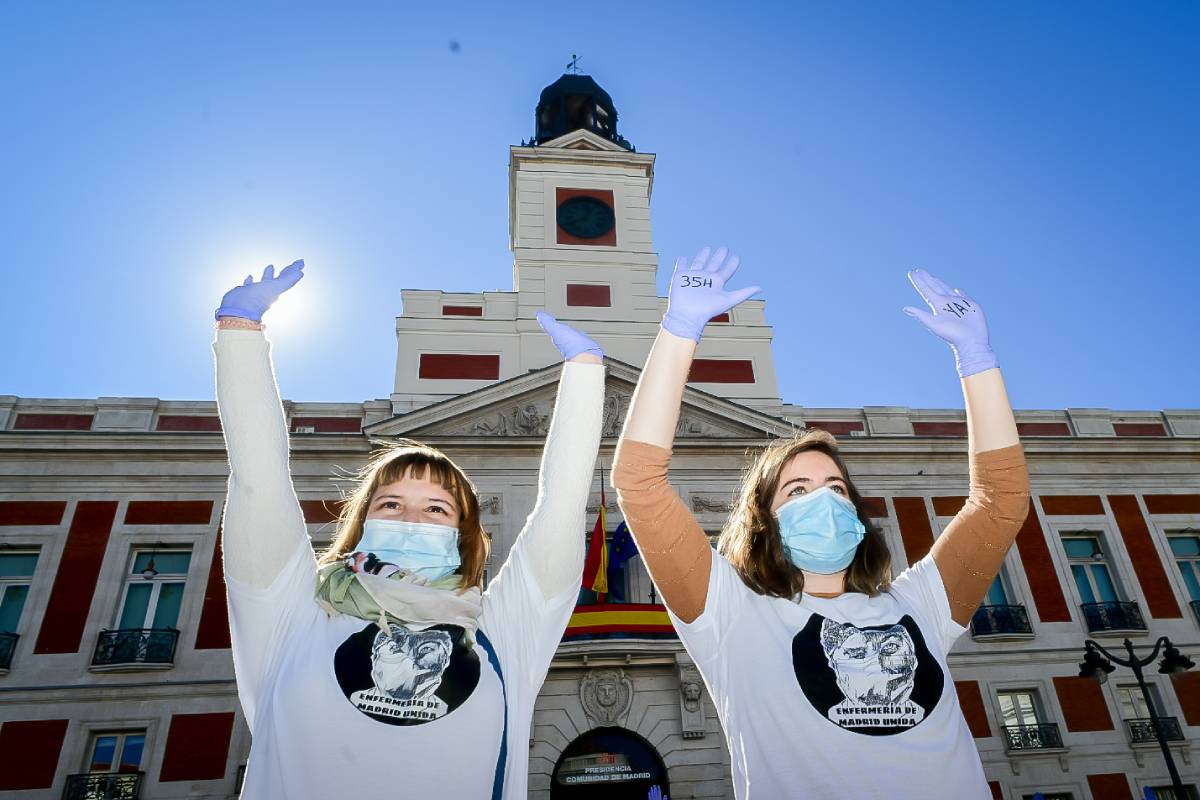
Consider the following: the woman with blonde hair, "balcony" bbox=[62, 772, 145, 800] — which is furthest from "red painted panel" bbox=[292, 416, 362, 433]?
the woman with blonde hair

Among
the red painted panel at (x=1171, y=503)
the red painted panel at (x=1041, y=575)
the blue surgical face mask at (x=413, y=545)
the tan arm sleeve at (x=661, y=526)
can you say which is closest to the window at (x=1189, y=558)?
the red painted panel at (x=1171, y=503)

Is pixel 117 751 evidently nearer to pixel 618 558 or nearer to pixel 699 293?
pixel 618 558

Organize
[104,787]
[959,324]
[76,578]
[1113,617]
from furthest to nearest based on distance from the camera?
[1113,617] → [76,578] → [104,787] → [959,324]

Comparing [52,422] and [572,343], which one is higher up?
[52,422]

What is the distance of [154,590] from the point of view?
42.1ft

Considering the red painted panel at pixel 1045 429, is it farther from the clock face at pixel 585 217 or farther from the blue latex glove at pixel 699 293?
the blue latex glove at pixel 699 293

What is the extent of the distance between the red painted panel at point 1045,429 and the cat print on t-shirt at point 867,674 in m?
16.2

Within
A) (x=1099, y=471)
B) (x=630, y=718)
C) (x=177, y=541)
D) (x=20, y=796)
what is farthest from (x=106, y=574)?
(x=1099, y=471)

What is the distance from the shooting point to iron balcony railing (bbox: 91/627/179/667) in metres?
12.0

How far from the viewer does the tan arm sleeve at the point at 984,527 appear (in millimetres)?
2615

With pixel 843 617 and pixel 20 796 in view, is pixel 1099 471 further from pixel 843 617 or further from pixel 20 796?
pixel 20 796

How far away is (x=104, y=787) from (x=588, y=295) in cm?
1303

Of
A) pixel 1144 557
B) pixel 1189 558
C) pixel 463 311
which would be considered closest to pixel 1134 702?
pixel 1144 557

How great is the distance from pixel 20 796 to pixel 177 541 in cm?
415
